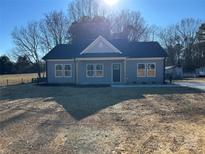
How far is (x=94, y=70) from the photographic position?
2516 centimetres

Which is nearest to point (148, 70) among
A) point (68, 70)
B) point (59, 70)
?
point (68, 70)

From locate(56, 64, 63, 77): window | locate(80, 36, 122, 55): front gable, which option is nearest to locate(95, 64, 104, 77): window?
locate(80, 36, 122, 55): front gable

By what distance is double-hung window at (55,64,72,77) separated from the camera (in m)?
25.9

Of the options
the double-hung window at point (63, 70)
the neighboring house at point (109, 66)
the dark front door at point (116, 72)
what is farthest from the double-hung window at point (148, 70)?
the double-hung window at point (63, 70)

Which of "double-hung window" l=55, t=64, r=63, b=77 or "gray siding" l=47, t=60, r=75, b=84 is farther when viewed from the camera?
"double-hung window" l=55, t=64, r=63, b=77

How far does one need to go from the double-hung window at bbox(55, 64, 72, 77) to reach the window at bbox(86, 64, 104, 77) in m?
2.01

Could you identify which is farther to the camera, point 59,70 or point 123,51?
point 123,51

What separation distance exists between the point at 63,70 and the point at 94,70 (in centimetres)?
336

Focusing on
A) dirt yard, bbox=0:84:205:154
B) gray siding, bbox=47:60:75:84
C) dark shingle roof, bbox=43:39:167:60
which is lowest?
dirt yard, bbox=0:84:205:154

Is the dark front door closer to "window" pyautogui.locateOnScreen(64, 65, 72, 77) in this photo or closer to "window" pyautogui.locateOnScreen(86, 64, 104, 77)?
"window" pyautogui.locateOnScreen(86, 64, 104, 77)

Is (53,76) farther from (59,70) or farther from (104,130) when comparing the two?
(104,130)

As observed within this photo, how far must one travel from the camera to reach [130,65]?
82.9 feet

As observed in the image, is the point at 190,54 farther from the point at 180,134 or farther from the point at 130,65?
the point at 180,134

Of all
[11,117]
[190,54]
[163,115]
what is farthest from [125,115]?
[190,54]
